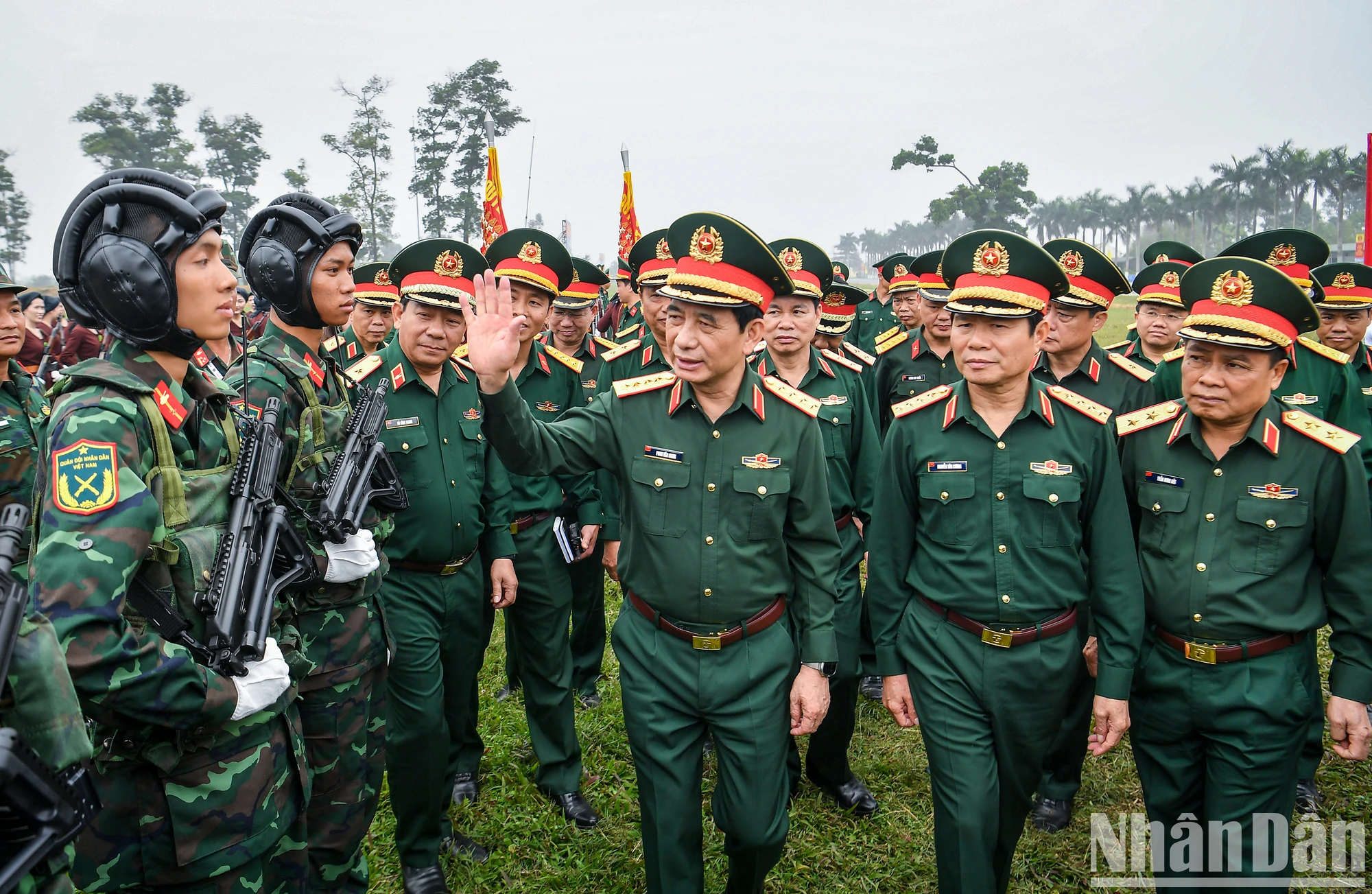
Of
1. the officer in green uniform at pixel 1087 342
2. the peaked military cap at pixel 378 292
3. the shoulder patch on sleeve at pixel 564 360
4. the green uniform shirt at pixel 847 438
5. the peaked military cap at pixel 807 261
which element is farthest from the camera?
the peaked military cap at pixel 378 292

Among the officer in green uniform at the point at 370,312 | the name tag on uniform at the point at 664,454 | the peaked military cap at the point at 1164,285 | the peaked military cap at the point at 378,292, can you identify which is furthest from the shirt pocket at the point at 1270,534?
the officer in green uniform at the point at 370,312

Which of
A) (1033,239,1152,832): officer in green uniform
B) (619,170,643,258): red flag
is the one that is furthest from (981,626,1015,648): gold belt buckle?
(619,170,643,258): red flag

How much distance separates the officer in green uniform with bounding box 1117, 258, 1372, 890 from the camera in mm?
3066

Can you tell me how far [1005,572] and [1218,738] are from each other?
3.31ft

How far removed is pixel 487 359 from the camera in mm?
2727

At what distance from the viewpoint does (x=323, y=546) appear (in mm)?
3039

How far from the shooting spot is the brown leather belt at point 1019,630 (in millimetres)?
3137

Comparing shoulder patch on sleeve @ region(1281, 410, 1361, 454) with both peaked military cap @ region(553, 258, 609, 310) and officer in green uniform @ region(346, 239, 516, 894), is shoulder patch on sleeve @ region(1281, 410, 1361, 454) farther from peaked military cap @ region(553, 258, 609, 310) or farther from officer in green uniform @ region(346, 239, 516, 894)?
peaked military cap @ region(553, 258, 609, 310)

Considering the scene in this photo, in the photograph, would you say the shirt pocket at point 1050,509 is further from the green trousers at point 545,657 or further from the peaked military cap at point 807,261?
the green trousers at point 545,657

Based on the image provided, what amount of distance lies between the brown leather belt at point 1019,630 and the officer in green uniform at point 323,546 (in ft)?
7.40

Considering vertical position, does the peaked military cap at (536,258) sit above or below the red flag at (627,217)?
below

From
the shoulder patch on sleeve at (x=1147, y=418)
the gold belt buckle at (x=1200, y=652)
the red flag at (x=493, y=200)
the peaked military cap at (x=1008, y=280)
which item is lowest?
the gold belt buckle at (x=1200, y=652)

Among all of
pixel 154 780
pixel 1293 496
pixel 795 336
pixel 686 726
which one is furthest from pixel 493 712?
pixel 1293 496

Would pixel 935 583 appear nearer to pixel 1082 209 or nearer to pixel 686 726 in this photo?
pixel 686 726
